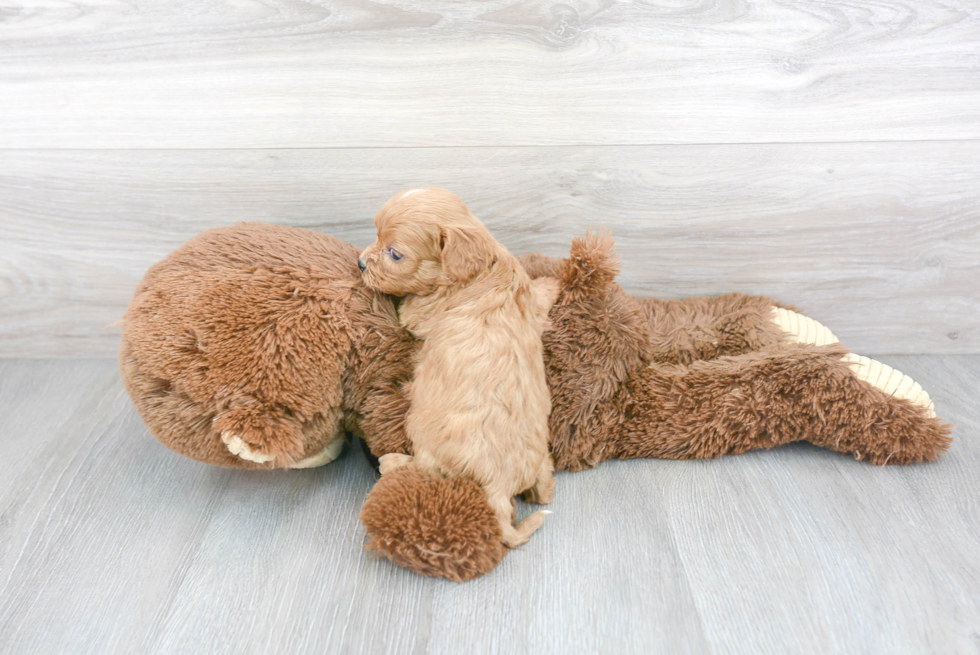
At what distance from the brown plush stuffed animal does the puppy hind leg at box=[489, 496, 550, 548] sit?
0.02 m

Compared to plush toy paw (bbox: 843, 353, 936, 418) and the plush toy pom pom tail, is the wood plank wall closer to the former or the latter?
plush toy paw (bbox: 843, 353, 936, 418)

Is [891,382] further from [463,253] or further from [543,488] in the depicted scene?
[463,253]

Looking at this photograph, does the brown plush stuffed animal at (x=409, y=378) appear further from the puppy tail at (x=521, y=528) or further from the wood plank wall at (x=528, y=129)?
the wood plank wall at (x=528, y=129)

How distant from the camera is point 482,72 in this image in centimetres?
117

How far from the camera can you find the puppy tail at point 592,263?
1042mm

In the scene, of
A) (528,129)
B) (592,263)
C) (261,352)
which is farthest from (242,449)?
(528,129)

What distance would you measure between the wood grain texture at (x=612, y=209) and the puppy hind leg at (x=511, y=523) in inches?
Result: 20.5

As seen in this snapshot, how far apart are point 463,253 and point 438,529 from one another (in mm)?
353

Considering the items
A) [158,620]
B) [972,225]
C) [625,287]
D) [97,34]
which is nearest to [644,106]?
[625,287]

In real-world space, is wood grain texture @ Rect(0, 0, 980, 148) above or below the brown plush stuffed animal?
above

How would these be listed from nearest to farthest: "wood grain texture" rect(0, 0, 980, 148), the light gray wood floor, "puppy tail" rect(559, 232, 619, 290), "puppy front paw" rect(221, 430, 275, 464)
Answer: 1. the light gray wood floor
2. "puppy front paw" rect(221, 430, 275, 464)
3. "puppy tail" rect(559, 232, 619, 290)
4. "wood grain texture" rect(0, 0, 980, 148)

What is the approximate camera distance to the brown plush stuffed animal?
0.93m

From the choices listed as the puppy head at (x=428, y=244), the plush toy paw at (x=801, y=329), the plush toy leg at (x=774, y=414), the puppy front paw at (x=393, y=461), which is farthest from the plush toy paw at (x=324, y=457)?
the plush toy paw at (x=801, y=329)

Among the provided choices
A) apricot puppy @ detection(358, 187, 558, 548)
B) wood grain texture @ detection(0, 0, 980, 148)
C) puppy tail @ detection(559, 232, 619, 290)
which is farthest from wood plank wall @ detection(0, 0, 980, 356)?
apricot puppy @ detection(358, 187, 558, 548)
